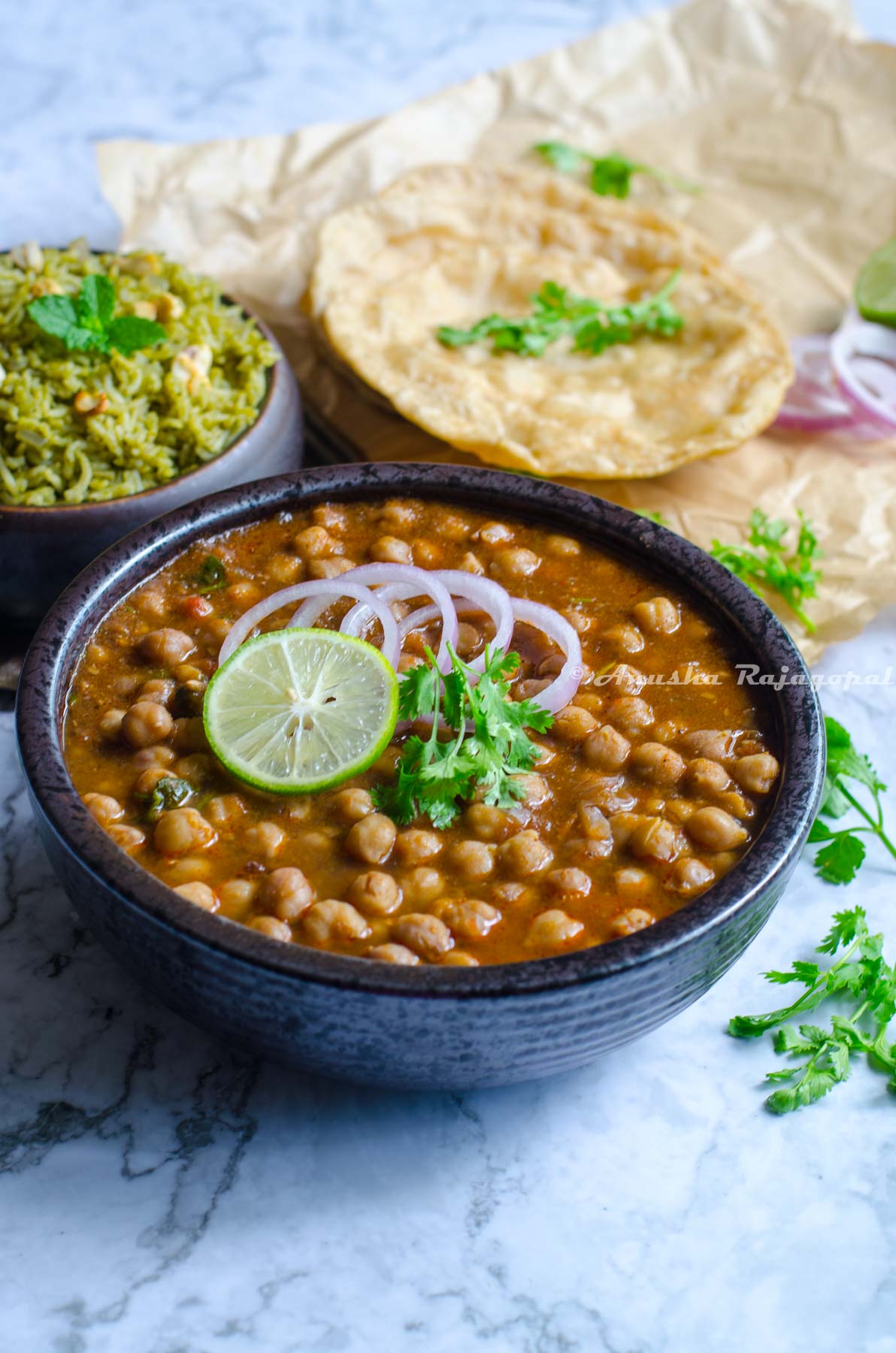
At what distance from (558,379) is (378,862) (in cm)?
261

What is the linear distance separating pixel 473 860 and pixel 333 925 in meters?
0.36

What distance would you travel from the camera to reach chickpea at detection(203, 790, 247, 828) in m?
3.05

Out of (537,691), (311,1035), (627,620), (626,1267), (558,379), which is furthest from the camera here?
(558,379)

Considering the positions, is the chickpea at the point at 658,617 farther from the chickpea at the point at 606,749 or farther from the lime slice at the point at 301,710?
the lime slice at the point at 301,710

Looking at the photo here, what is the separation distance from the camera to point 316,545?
146 inches

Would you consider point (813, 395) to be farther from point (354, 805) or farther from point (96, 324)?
point (354, 805)

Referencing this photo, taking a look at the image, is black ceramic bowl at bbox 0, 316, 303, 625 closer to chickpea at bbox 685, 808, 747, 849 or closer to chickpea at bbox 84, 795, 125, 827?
chickpea at bbox 84, 795, 125, 827

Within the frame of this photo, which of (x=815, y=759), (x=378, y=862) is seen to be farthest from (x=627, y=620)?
(x=378, y=862)

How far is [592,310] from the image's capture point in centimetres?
521

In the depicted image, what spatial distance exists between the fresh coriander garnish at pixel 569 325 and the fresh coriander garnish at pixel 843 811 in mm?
1918

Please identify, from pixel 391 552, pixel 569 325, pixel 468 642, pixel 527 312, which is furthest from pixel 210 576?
pixel 527 312

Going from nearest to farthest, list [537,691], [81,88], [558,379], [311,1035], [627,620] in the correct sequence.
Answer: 1. [311,1035]
2. [537,691]
3. [627,620]
4. [558,379]
5. [81,88]

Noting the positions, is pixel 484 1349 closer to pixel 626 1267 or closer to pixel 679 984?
pixel 626 1267

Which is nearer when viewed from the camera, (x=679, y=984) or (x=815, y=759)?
(x=679, y=984)
